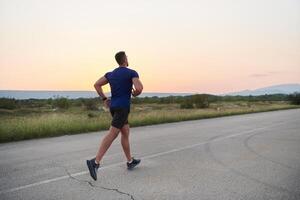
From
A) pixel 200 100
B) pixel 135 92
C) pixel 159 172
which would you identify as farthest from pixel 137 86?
pixel 200 100

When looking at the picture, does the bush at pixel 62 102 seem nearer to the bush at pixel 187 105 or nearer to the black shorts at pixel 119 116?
the bush at pixel 187 105

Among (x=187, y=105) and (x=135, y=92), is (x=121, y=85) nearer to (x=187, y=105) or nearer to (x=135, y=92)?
(x=135, y=92)

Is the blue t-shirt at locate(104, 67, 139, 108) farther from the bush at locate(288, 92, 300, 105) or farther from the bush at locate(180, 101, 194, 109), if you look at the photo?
the bush at locate(288, 92, 300, 105)

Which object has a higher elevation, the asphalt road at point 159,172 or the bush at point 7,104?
the bush at point 7,104

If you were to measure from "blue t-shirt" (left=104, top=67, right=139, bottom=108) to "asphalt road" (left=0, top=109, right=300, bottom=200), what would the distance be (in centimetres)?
118

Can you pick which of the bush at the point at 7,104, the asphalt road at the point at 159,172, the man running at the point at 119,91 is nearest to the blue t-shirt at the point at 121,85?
the man running at the point at 119,91

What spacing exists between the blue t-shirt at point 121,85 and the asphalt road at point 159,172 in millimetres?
1178

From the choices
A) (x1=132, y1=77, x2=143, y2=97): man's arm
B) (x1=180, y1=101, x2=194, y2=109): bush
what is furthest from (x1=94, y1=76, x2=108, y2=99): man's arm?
(x1=180, y1=101, x2=194, y2=109): bush

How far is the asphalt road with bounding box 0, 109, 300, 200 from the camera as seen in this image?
492 centimetres

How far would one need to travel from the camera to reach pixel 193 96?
Answer: 57.4 meters

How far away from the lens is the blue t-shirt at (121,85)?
5.97 m

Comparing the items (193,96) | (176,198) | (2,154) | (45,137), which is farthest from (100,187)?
(193,96)

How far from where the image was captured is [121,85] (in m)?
5.98

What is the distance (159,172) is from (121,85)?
158cm
